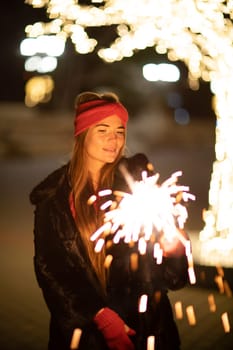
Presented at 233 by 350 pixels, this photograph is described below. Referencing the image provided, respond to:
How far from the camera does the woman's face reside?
3867mm

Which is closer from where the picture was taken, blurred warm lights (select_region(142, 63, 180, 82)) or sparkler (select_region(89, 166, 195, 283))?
sparkler (select_region(89, 166, 195, 283))

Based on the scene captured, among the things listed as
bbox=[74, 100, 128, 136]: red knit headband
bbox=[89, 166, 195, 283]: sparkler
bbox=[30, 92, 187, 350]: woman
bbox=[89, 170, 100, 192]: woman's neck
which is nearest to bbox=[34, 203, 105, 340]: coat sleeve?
bbox=[30, 92, 187, 350]: woman

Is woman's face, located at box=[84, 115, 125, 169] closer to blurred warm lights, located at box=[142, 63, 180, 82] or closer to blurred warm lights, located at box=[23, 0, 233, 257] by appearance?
blurred warm lights, located at box=[23, 0, 233, 257]

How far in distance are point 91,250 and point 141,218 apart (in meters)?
0.35

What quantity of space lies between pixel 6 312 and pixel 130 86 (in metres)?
18.5

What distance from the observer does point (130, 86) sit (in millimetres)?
23797

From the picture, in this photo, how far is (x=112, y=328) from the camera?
12.7ft

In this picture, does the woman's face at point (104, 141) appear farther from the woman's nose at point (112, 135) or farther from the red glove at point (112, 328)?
the red glove at point (112, 328)

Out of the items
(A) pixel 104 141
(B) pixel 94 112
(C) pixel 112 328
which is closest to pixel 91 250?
(C) pixel 112 328

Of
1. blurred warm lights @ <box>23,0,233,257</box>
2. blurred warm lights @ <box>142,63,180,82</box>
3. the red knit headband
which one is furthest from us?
blurred warm lights @ <box>142,63,180,82</box>

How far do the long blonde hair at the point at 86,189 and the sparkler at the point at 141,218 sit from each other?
4cm

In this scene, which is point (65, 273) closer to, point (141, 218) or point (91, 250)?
point (91, 250)

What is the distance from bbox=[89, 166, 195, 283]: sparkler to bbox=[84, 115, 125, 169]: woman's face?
14 centimetres

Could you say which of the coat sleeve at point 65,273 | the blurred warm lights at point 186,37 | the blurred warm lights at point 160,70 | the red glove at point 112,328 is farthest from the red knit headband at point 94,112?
the blurred warm lights at point 160,70
